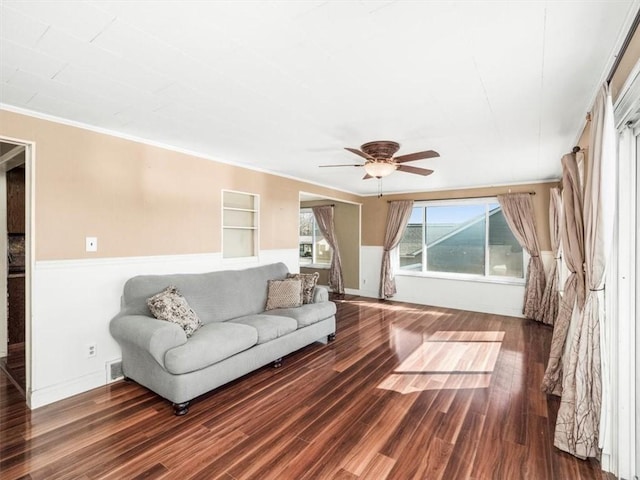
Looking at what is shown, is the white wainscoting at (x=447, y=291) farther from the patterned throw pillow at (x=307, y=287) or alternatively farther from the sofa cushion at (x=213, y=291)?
the sofa cushion at (x=213, y=291)

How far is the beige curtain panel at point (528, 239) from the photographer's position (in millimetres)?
5332

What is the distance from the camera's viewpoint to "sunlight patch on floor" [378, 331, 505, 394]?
306 cm

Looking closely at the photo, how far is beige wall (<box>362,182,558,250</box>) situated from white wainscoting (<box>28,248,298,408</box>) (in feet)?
17.0

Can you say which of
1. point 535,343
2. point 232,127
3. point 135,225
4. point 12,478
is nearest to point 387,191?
point 535,343

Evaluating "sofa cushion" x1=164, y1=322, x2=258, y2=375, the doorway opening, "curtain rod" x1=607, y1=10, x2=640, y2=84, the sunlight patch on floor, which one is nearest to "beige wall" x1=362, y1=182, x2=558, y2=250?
the sunlight patch on floor

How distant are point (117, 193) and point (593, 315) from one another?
4107 mm

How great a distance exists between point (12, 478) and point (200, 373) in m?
1.16

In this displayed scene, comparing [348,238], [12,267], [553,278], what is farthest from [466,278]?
[12,267]

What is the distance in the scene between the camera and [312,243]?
8.35m

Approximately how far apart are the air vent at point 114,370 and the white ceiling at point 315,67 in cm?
231

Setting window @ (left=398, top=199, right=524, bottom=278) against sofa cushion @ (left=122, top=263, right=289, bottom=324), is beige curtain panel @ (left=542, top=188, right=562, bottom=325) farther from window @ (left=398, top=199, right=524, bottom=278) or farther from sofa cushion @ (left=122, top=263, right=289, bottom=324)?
sofa cushion @ (left=122, top=263, right=289, bottom=324)

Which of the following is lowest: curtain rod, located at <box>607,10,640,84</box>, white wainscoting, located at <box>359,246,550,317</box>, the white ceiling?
white wainscoting, located at <box>359,246,550,317</box>

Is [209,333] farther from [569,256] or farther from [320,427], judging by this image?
[569,256]

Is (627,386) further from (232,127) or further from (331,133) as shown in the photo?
(232,127)
